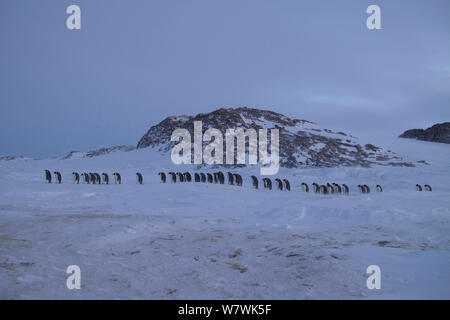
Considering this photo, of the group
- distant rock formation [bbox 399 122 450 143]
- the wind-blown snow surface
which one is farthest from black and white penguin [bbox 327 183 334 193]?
distant rock formation [bbox 399 122 450 143]

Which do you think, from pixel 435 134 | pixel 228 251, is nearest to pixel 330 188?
pixel 228 251

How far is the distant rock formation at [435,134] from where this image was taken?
6512 centimetres

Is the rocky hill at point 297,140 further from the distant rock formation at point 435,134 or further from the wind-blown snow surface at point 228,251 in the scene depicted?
the wind-blown snow surface at point 228,251

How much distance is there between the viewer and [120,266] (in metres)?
5.22

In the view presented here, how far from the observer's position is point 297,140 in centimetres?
4297

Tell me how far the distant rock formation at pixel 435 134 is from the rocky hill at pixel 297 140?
→ 2601 cm

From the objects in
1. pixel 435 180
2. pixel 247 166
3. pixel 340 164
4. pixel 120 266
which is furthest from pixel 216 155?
pixel 120 266

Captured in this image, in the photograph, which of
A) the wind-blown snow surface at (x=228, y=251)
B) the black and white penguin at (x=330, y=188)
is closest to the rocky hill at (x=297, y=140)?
the black and white penguin at (x=330, y=188)

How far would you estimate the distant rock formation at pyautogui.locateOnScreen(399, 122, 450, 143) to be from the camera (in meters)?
65.1

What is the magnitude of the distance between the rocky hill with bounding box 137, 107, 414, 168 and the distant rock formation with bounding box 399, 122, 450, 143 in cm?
2601
